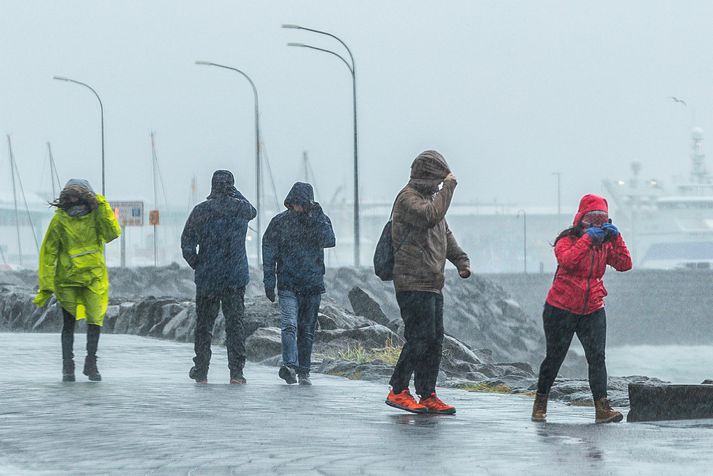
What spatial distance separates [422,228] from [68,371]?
13.2ft

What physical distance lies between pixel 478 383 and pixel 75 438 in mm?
5906

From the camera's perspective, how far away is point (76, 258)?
12.0 m

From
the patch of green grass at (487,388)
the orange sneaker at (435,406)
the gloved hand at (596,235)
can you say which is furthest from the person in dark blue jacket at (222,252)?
the gloved hand at (596,235)

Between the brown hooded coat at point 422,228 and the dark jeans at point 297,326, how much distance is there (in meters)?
2.74

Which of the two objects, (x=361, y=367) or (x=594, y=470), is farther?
(x=361, y=367)

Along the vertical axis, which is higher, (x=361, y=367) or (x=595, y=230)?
(x=595, y=230)

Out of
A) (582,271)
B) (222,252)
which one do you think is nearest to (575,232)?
(582,271)

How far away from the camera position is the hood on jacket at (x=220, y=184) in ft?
40.9

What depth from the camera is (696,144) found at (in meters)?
152

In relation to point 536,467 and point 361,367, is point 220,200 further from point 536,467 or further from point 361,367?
point 536,467

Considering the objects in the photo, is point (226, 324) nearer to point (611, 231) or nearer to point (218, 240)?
point (218, 240)

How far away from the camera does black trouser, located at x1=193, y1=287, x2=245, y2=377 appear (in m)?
12.5

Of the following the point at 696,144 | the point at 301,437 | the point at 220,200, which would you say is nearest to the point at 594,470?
the point at 301,437

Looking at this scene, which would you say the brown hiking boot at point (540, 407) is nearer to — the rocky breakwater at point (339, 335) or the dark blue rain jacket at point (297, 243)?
the rocky breakwater at point (339, 335)
